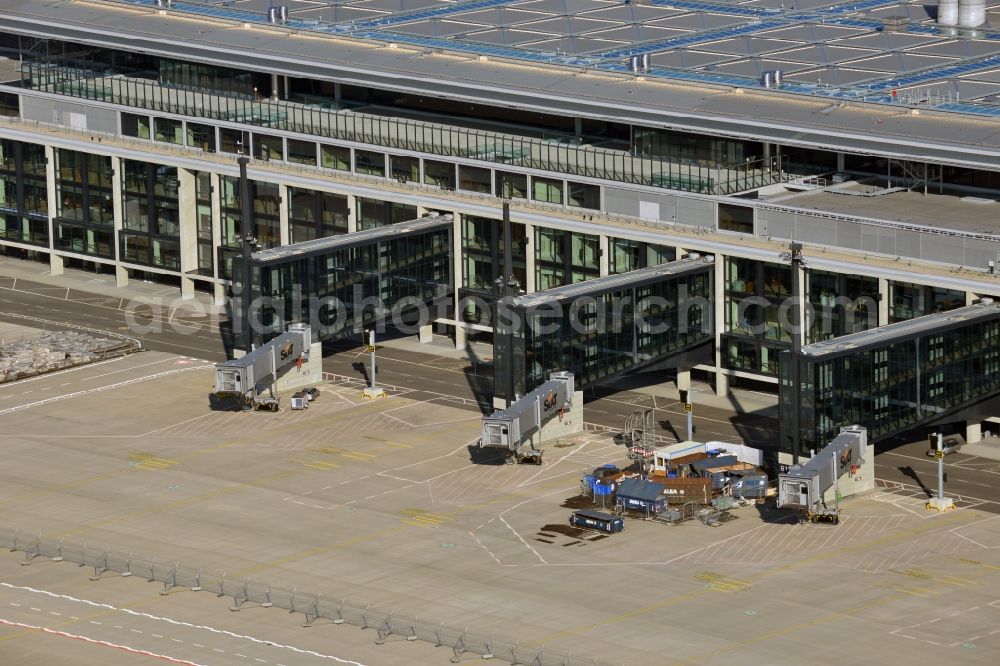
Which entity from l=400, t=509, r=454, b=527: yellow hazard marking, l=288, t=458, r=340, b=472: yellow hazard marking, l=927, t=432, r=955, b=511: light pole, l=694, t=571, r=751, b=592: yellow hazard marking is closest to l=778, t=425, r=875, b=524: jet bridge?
l=927, t=432, r=955, b=511: light pole

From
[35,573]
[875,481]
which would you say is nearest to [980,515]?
[875,481]

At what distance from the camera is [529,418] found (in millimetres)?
184375

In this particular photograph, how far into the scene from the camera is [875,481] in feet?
583

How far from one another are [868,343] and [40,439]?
6644cm

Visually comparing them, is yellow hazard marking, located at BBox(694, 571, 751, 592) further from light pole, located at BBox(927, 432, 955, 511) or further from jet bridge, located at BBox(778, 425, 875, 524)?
light pole, located at BBox(927, 432, 955, 511)

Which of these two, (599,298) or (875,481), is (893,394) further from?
(599,298)

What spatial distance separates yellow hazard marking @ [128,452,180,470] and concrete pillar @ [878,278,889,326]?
2275 inches

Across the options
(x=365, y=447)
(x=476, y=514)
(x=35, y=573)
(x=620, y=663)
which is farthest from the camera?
(x=365, y=447)

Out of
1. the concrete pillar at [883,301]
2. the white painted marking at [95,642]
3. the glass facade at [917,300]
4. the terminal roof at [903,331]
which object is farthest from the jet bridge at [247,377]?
the glass facade at [917,300]

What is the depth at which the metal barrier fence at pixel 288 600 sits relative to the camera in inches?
5684

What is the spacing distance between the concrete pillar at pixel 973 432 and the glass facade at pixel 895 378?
3.26 m

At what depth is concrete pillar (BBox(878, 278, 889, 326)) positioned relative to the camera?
19350 cm

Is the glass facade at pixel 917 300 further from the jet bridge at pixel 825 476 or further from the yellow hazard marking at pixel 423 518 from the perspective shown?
the yellow hazard marking at pixel 423 518

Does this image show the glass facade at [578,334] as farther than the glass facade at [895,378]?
Yes
